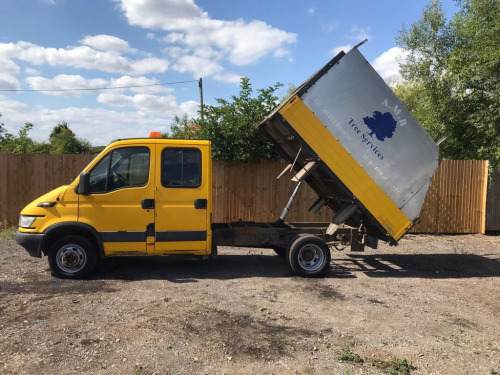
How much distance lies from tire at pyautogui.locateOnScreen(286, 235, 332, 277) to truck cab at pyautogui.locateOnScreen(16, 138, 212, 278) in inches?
62.1

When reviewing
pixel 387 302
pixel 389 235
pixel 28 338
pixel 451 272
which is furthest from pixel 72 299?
pixel 451 272

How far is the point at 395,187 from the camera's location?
7.00 meters

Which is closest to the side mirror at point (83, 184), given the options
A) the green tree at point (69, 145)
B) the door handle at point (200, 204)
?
the door handle at point (200, 204)

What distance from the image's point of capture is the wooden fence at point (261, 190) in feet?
36.8

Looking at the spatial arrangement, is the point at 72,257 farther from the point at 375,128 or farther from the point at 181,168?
the point at 375,128

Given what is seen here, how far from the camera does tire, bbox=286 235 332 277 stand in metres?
7.23

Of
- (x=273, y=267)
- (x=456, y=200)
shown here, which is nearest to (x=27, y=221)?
(x=273, y=267)

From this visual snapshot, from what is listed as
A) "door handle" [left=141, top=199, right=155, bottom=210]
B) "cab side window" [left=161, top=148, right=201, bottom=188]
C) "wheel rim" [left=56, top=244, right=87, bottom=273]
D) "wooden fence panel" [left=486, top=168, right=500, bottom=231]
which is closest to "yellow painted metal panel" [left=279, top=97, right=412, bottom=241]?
"cab side window" [left=161, top=148, right=201, bottom=188]

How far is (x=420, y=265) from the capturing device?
28.0 ft

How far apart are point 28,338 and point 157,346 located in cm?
145

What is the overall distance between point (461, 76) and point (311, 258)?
35.9ft

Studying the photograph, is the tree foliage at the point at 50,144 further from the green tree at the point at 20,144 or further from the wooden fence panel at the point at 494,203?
the wooden fence panel at the point at 494,203

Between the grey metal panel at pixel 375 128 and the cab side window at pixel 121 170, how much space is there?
294 cm

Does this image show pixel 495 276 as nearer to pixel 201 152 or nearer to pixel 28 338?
pixel 201 152
